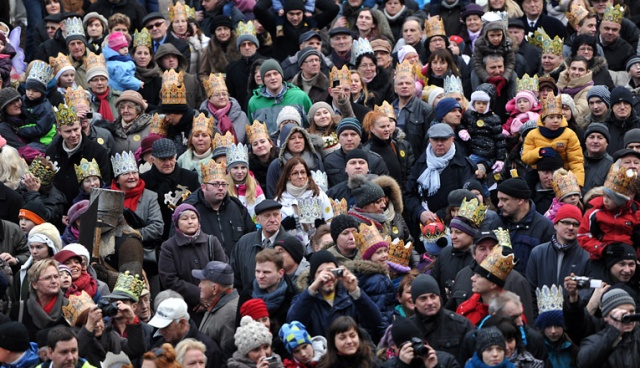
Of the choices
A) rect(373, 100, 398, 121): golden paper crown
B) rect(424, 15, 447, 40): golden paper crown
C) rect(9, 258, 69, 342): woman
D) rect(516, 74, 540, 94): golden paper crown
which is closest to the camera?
rect(9, 258, 69, 342): woman

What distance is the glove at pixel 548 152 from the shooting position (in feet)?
59.1

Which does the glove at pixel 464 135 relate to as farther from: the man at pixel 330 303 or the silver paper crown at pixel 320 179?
the man at pixel 330 303

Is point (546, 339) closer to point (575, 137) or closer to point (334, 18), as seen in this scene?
point (575, 137)

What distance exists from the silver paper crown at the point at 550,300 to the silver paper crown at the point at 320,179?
3.61 m

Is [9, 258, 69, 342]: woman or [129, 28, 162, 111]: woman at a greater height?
[9, 258, 69, 342]: woman

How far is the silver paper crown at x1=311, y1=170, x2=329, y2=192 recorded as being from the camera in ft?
57.9

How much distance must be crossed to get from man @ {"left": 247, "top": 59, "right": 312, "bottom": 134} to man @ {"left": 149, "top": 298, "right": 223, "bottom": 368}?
535cm

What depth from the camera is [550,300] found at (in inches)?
571

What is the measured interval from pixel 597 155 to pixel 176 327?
5723mm

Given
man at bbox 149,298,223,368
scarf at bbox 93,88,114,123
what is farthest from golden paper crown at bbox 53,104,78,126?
man at bbox 149,298,223,368

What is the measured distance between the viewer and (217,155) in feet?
58.8

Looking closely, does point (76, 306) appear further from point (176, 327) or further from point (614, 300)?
point (614, 300)

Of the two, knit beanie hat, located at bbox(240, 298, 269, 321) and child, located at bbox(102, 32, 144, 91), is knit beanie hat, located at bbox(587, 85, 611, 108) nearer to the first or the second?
child, located at bbox(102, 32, 144, 91)

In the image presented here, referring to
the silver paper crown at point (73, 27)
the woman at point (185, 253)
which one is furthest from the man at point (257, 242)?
the silver paper crown at point (73, 27)
